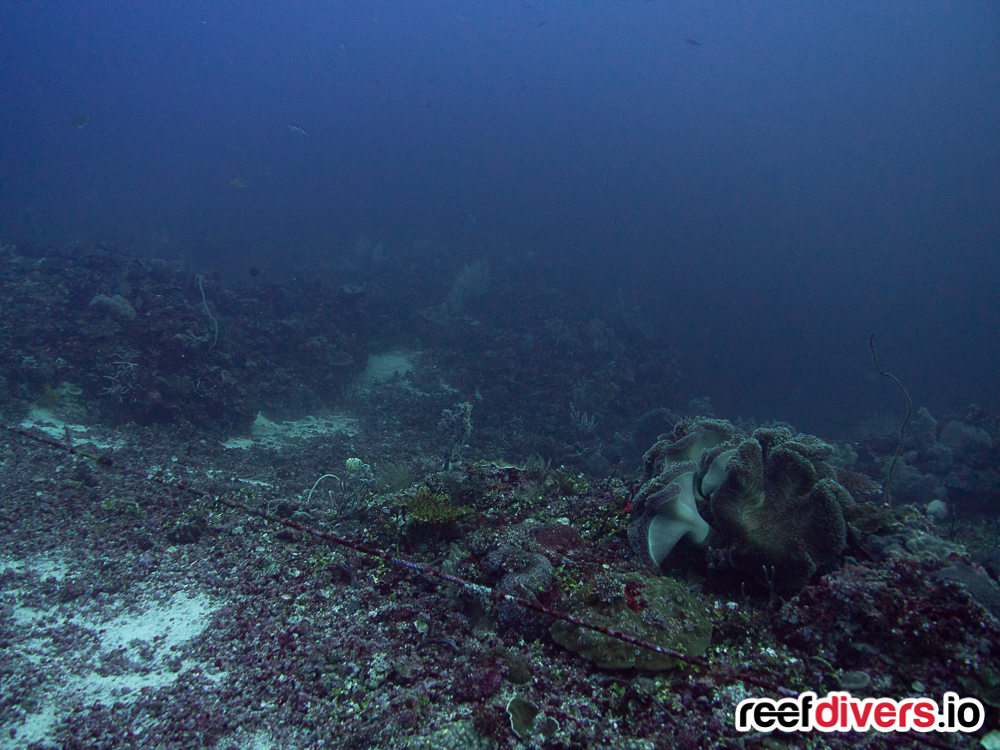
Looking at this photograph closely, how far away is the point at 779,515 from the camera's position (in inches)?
131

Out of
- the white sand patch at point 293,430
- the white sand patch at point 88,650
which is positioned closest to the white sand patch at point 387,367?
the white sand patch at point 293,430

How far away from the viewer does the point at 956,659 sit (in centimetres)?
217

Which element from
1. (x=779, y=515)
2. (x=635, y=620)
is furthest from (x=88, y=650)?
(x=779, y=515)

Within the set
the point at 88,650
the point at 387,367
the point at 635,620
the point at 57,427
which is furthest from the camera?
the point at 387,367

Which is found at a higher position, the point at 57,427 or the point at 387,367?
the point at 57,427

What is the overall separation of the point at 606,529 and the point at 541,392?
954 cm

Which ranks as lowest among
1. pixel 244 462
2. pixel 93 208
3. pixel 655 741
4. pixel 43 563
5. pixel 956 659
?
pixel 93 208

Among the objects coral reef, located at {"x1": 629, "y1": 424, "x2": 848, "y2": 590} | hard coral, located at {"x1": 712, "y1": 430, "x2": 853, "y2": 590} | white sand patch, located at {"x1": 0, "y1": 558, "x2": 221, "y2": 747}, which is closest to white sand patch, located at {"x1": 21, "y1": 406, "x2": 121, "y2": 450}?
white sand patch, located at {"x1": 0, "y1": 558, "x2": 221, "y2": 747}

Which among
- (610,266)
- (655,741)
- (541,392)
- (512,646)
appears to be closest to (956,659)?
(655,741)

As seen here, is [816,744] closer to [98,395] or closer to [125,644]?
[125,644]

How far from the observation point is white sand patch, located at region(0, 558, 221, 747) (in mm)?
2672

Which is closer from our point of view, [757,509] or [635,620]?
[635,620]

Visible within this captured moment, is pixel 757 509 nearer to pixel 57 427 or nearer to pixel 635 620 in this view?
pixel 635 620

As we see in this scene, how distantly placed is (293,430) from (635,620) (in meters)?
9.57
